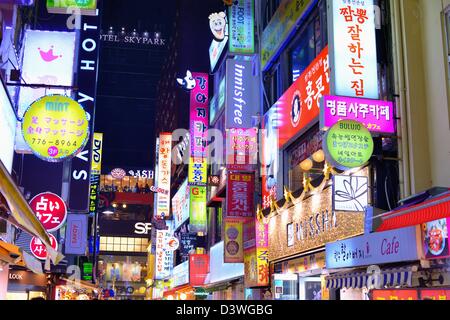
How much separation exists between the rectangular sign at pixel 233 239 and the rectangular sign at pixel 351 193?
1128 cm

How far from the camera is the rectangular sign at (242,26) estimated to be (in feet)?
72.8

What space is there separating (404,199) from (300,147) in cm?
765

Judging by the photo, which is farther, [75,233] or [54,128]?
[75,233]

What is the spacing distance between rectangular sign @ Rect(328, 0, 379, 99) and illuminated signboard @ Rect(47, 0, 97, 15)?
8.45m

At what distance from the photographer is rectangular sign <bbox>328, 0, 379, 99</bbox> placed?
1199 centimetres

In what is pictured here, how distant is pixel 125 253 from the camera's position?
82.9 metres

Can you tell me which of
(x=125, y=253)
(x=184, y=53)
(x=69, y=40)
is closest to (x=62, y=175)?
(x=69, y=40)

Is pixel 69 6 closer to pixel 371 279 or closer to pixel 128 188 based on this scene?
pixel 371 279

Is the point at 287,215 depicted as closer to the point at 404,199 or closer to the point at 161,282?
the point at 404,199

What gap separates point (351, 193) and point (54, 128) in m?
6.88

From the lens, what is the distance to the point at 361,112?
12000 millimetres

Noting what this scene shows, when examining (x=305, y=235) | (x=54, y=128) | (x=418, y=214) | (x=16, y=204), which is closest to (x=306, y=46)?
(x=305, y=235)

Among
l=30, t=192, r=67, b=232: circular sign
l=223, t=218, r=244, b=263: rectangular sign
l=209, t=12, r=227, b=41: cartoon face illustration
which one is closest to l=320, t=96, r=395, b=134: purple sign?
l=30, t=192, r=67, b=232: circular sign

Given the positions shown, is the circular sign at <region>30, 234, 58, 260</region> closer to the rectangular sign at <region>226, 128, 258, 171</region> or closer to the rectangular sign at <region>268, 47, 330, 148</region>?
the rectangular sign at <region>226, 128, 258, 171</region>
